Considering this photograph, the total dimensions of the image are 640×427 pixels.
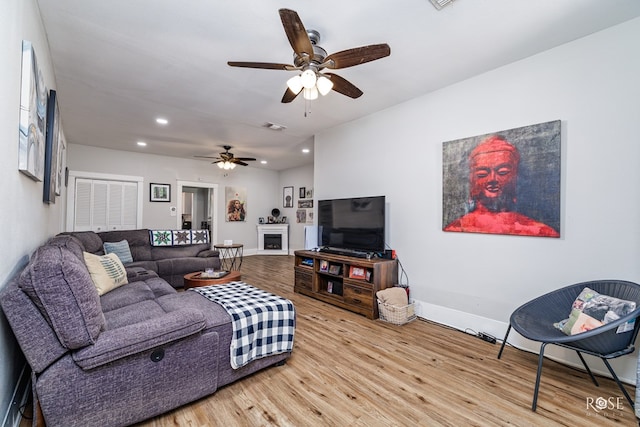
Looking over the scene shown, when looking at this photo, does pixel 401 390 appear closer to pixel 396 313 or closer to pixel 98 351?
pixel 396 313

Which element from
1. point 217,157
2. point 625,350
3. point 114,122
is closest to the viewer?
point 625,350

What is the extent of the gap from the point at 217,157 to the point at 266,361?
561 cm

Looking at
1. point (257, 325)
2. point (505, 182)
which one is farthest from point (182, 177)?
point (505, 182)

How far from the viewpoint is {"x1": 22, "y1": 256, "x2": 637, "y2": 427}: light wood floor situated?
65.4 inches

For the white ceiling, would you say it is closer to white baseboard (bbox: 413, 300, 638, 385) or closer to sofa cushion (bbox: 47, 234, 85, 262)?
sofa cushion (bbox: 47, 234, 85, 262)

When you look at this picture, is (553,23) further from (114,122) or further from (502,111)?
(114,122)

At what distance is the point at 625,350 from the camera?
1.75 metres

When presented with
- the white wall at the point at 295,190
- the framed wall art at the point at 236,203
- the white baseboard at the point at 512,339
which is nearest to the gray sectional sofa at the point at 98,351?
the white baseboard at the point at 512,339

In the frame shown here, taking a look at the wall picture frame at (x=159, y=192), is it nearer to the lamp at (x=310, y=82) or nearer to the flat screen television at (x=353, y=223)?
the flat screen television at (x=353, y=223)

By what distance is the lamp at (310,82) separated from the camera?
6.98ft

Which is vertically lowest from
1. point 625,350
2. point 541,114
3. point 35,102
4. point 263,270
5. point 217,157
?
point 263,270

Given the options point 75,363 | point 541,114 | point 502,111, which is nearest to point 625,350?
point 541,114

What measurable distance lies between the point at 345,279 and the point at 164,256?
3268 millimetres

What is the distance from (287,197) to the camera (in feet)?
28.0
